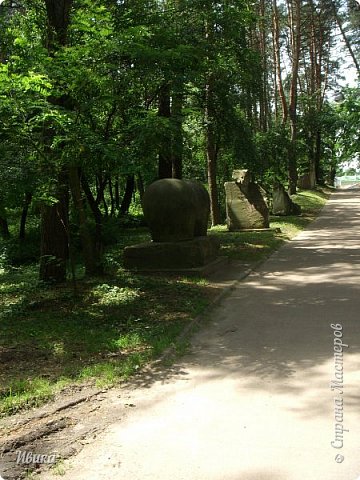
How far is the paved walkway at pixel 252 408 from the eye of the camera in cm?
323

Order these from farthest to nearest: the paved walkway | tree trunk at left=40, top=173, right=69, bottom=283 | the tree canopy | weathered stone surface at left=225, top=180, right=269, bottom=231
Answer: weathered stone surface at left=225, top=180, right=269, bottom=231 → tree trunk at left=40, top=173, right=69, bottom=283 → the tree canopy → the paved walkway

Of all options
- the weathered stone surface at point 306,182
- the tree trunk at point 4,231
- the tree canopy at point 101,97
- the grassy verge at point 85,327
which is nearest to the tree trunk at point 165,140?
the tree canopy at point 101,97

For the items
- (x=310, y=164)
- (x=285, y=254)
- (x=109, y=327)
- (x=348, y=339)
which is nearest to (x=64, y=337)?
(x=109, y=327)

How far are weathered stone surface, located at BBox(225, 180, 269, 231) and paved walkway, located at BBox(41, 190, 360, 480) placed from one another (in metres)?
9.51

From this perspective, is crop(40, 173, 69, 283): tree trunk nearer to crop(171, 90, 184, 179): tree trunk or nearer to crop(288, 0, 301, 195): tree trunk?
crop(171, 90, 184, 179): tree trunk

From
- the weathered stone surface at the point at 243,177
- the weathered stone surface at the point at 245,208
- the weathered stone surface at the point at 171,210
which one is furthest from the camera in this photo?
the weathered stone surface at the point at 243,177

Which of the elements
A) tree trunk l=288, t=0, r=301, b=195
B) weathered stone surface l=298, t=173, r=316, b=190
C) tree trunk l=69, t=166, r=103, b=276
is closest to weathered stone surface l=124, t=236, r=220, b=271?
tree trunk l=69, t=166, r=103, b=276

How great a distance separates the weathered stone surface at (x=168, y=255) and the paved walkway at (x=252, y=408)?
8.47 feet

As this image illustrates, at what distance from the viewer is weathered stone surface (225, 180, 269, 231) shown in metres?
16.7

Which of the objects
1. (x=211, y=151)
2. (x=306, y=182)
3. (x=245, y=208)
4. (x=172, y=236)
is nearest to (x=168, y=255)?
(x=172, y=236)

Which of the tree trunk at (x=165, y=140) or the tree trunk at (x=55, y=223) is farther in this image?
the tree trunk at (x=165, y=140)

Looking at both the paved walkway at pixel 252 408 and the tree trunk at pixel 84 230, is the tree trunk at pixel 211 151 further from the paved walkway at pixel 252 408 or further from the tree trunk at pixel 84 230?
the paved walkway at pixel 252 408

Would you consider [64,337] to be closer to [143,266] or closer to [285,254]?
[143,266]

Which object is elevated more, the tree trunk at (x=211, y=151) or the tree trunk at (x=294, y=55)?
the tree trunk at (x=294, y=55)
